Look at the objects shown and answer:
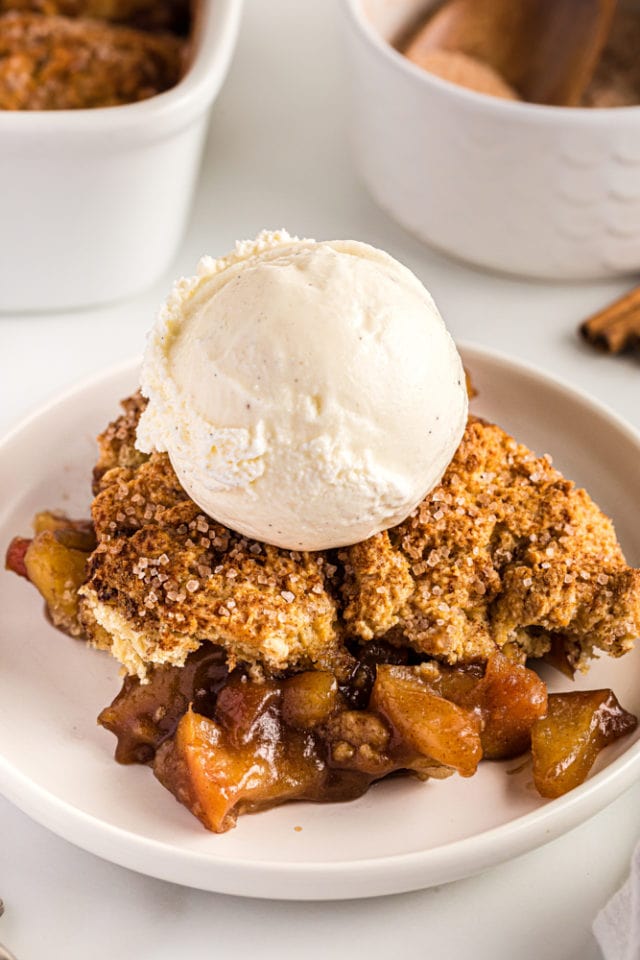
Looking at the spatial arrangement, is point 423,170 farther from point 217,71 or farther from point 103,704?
point 103,704

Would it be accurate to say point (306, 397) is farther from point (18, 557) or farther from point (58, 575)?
point (18, 557)

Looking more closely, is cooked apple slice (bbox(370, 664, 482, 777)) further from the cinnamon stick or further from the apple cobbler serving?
the cinnamon stick

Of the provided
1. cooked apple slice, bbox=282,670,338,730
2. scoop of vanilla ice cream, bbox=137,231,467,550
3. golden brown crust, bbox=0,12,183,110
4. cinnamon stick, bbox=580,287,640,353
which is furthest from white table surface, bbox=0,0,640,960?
scoop of vanilla ice cream, bbox=137,231,467,550

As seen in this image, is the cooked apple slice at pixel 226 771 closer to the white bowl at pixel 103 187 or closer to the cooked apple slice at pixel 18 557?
the cooked apple slice at pixel 18 557

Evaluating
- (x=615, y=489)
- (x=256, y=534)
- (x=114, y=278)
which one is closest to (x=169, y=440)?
(x=256, y=534)

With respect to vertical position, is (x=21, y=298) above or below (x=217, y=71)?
below

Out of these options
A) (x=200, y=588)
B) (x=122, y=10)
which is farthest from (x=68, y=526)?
(x=122, y=10)
